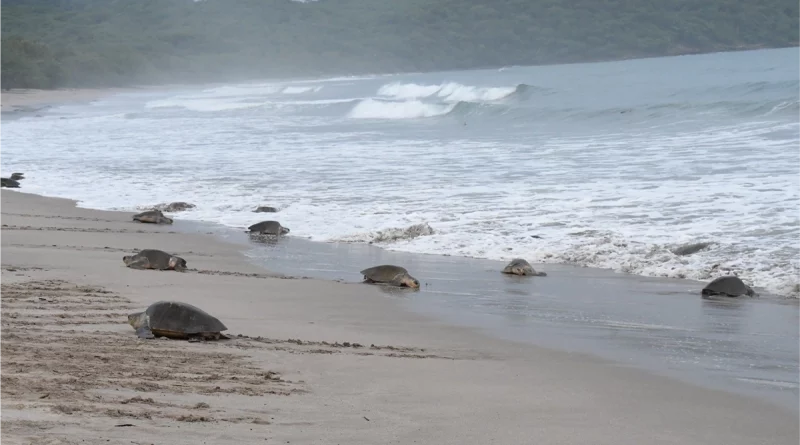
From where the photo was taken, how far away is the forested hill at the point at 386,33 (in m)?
113

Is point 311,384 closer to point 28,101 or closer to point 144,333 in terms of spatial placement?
point 144,333

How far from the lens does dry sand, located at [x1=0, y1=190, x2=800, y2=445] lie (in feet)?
12.3

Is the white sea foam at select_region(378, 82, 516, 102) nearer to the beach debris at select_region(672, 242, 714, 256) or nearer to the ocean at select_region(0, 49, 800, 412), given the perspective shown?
the ocean at select_region(0, 49, 800, 412)

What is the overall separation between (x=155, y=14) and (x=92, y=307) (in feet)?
512

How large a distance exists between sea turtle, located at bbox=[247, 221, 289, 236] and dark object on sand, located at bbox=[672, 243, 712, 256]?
13.8 ft

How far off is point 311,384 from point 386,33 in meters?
141

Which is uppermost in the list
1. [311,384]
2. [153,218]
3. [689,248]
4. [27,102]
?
[27,102]

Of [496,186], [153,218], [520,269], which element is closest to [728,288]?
[520,269]

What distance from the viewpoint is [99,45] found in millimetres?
104188

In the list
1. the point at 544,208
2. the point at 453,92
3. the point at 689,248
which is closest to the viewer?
the point at 689,248

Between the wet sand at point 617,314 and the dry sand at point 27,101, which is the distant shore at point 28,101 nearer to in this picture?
the dry sand at point 27,101

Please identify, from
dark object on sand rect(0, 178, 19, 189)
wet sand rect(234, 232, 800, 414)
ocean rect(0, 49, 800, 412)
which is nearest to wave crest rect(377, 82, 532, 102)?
ocean rect(0, 49, 800, 412)

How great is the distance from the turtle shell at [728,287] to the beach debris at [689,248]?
1.31 metres

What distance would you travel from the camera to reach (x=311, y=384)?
462 cm
